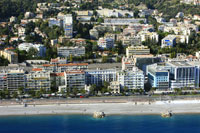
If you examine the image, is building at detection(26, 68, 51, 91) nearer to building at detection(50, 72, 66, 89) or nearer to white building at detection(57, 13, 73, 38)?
Answer: building at detection(50, 72, 66, 89)

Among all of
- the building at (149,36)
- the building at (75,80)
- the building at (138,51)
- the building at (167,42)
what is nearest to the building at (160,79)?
the building at (75,80)

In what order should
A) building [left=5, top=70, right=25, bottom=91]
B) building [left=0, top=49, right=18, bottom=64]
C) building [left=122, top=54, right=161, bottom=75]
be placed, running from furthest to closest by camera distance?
building [left=0, top=49, right=18, bottom=64]
building [left=122, top=54, right=161, bottom=75]
building [left=5, top=70, right=25, bottom=91]

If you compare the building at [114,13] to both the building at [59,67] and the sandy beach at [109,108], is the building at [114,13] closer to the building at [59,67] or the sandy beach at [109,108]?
the building at [59,67]

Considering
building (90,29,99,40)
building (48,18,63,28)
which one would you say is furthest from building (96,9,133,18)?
building (48,18,63,28)

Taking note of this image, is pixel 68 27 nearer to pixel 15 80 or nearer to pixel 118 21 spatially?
pixel 118 21

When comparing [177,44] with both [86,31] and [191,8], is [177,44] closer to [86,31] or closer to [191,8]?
[86,31]

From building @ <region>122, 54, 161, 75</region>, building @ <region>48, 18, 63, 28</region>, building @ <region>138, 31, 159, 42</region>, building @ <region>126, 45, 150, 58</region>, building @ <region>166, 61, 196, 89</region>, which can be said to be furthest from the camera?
building @ <region>48, 18, 63, 28</region>
